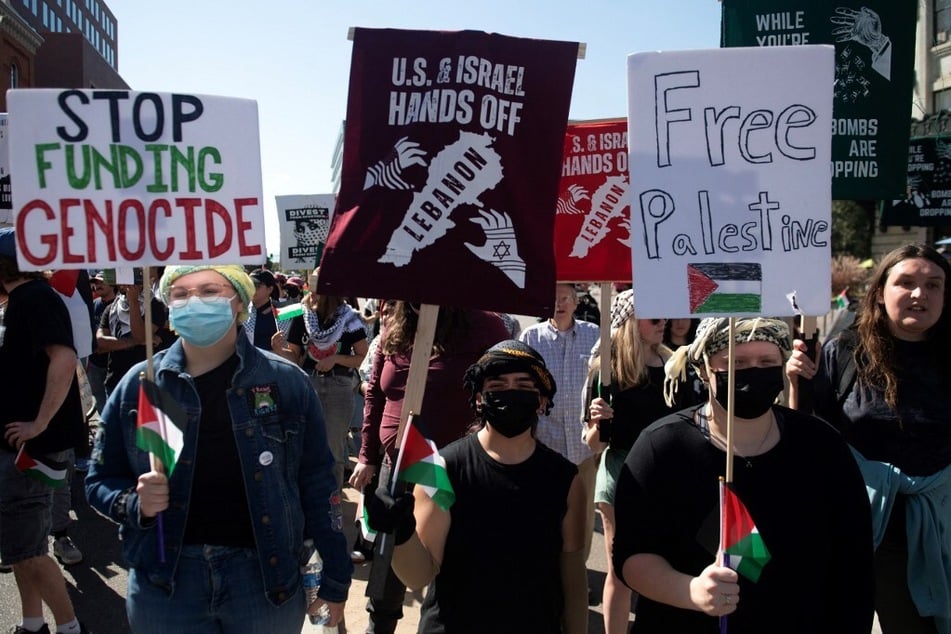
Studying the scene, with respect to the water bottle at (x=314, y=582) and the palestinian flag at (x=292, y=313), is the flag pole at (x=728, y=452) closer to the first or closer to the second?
the water bottle at (x=314, y=582)

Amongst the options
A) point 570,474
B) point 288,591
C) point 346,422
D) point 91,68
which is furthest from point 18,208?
point 91,68

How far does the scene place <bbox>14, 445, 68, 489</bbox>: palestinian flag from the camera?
4090 mm

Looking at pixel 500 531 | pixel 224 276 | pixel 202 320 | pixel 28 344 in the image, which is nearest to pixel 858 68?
pixel 500 531

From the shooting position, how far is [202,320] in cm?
273

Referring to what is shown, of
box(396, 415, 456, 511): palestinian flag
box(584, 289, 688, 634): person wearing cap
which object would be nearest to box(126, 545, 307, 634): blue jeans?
box(396, 415, 456, 511): palestinian flag

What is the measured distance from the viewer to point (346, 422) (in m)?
6.44

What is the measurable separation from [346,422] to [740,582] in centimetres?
439

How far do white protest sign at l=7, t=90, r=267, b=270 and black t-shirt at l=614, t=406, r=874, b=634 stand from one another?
1562 mm

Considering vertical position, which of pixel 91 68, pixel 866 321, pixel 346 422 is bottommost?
pixel 346 422

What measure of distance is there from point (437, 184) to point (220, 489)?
1296 millimetres

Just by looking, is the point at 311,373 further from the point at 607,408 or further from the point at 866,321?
the point at 866,321

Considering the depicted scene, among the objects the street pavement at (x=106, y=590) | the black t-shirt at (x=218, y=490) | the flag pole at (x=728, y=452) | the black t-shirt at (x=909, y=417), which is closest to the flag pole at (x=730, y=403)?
the flag pole at (x=728, y=452)

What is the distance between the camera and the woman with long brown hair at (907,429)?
3.27 metres

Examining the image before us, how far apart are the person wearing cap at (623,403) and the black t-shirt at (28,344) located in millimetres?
2675
